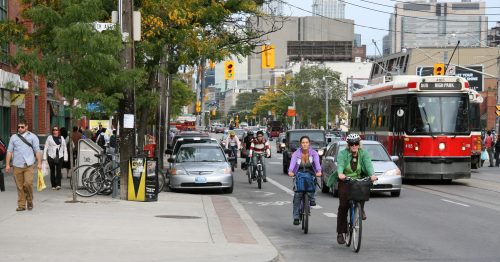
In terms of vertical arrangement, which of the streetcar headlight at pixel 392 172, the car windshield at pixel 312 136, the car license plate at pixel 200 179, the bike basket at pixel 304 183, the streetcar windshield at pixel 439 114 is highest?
the streetcar windshield at pixel 439 114

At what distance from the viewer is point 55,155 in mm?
22625

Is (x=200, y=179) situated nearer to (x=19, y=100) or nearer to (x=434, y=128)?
(x=434, y=128)

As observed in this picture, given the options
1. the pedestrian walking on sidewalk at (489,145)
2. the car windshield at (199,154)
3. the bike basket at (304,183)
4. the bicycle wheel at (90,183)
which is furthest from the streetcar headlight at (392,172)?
the pedestrian walking on sidewalk at (489,145)

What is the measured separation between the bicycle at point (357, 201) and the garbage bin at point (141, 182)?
8090 mm

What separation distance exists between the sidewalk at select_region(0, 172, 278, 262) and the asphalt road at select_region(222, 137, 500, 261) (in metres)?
0.63

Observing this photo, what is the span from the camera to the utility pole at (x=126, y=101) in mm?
19625

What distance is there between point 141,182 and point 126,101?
2.09 m

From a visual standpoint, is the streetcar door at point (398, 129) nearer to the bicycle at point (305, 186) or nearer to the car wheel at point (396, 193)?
the car wheel at point (396, 193)

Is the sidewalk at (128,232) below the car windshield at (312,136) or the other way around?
below

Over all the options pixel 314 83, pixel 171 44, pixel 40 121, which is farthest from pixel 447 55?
pixel 171 44

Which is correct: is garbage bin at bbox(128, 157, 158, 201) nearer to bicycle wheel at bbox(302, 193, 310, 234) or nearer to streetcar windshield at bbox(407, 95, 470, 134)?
bicycle wheel at bbox(302, 193, 310, 234)

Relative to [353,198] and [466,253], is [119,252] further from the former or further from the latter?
[466,253]

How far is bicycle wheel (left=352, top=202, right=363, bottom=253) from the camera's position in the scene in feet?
38.6

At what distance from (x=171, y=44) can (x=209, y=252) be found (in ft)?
45.8
